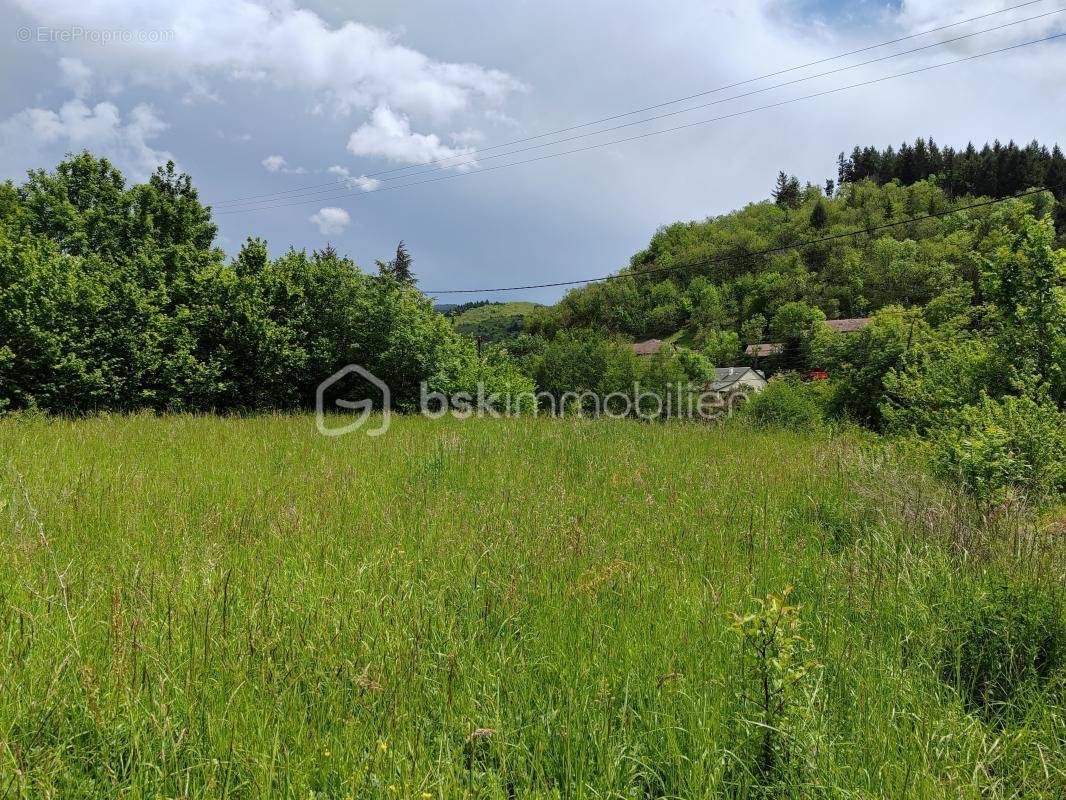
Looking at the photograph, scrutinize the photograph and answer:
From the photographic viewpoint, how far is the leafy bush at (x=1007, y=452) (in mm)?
4348

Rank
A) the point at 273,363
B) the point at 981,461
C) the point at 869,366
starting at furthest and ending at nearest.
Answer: the point at 869,366
the point at 273,363
the point at 981,461

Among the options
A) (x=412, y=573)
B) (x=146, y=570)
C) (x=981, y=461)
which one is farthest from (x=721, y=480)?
(x=146, y=570)

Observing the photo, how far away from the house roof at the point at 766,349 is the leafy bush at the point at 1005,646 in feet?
273

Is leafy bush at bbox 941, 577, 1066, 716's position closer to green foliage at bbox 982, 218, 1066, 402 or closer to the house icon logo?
green foliage at bbox 982, 218, 1066, 402

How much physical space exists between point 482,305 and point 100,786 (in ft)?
644

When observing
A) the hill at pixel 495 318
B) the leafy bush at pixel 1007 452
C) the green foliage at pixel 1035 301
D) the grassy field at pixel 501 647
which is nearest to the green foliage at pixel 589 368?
the green foliage at pixel 1035 301

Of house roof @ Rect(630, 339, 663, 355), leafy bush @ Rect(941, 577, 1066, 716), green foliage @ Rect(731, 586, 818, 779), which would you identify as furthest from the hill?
green foliage @ Rect(731, 586, 818, 779)

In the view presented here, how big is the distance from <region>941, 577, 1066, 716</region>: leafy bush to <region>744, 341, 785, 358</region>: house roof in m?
83.3

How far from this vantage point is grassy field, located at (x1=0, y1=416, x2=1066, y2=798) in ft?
4.98

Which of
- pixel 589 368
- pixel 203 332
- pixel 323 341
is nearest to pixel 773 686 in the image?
pixel 323 341

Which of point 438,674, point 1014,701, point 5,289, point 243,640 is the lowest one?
point 1014,701

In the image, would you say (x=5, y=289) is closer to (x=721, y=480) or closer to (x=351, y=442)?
(x=351, y=442)

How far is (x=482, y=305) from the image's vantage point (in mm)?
193125

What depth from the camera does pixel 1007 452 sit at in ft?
15.0
